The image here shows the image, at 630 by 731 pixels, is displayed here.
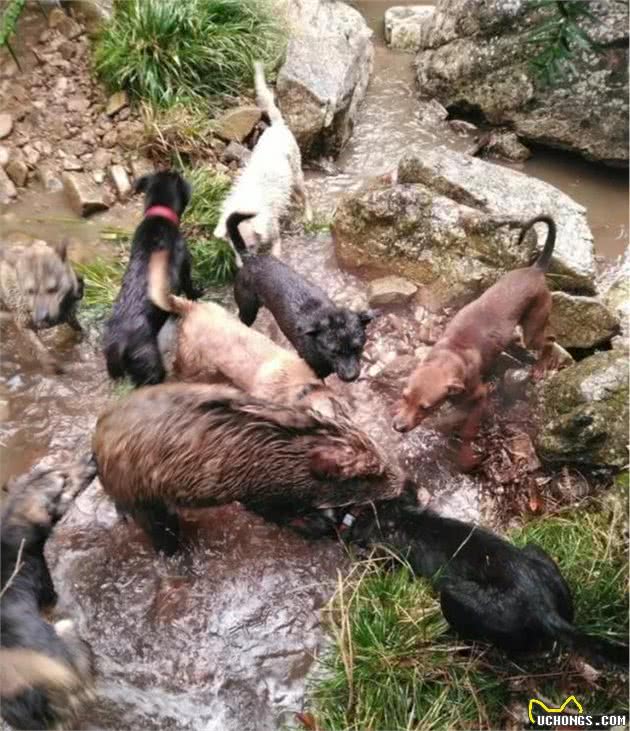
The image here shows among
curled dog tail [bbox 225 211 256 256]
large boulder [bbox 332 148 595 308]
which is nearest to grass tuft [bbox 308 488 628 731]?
large boulder [bbox 332 148 595 308]

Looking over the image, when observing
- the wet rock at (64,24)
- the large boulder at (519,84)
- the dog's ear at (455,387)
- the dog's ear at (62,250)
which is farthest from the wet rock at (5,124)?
the dog's ear at (455,387)

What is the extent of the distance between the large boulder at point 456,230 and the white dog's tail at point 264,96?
4.43 ft

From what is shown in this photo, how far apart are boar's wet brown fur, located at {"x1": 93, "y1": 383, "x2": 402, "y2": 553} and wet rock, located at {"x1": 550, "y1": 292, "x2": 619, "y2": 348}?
2.06 m

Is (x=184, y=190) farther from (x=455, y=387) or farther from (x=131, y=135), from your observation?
(x=455, y=387)

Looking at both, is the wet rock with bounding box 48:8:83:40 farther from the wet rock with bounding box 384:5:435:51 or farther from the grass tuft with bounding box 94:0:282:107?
the wet rock with bounding box 384:5:435:51

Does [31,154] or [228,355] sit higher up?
[31,154]

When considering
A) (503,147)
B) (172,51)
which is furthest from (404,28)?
(172,51)

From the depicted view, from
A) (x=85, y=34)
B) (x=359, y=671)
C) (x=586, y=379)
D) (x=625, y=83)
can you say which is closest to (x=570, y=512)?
(x=586, y=379)

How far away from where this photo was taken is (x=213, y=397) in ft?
12.6

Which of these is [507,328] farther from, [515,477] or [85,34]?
[85,34]

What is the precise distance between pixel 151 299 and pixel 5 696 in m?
2.44

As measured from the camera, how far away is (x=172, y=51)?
676 cm

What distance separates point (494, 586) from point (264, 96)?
519 cm

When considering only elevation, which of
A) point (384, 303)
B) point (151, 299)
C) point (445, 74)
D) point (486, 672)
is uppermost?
point (445, 74)
